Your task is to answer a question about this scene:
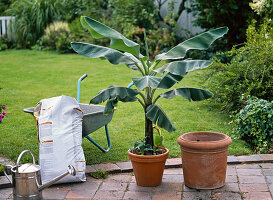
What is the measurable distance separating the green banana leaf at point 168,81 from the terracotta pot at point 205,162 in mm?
593

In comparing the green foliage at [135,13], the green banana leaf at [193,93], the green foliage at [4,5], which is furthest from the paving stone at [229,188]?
the green foliage at [4,5]

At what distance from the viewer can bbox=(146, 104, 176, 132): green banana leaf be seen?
3879mm

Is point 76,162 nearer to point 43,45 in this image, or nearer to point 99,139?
point 99,139

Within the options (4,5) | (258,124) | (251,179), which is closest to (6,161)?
(251,179)

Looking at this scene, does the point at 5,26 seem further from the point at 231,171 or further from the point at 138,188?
the point at 231,171

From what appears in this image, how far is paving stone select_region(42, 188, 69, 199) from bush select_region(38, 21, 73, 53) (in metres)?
9.79

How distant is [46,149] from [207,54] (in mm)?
7938

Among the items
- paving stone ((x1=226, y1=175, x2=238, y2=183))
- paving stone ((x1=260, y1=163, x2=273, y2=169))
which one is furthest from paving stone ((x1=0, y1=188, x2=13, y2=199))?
paving stone ((x1=260, y1=163, x2=273, y2=169))

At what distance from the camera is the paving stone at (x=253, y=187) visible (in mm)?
3948

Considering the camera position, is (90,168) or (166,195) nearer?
(166,195)

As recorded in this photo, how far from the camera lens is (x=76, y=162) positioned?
418 cm

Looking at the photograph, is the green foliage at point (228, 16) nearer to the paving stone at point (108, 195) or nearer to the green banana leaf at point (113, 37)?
the green banana leaf at point (113, 37)

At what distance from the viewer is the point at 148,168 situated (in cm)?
404

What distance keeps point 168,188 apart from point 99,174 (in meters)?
0.82
